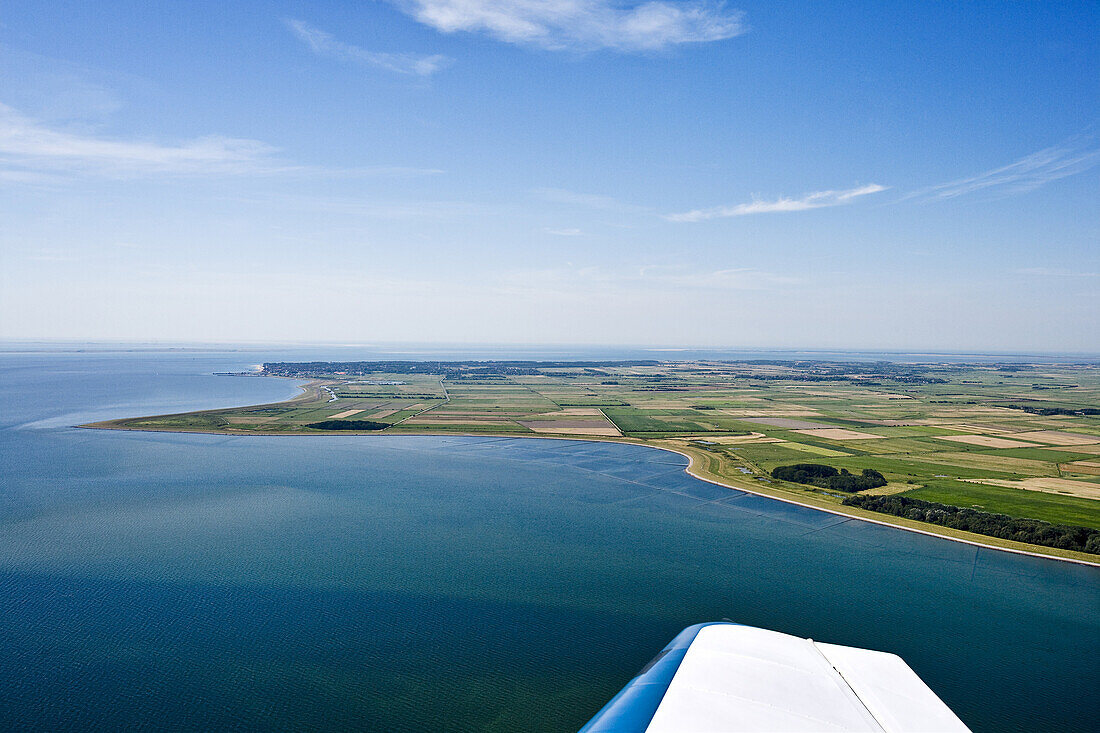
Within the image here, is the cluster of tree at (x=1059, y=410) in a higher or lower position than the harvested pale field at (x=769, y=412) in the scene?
higher

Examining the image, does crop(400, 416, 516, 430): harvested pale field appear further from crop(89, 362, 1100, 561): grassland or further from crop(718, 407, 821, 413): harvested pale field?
crop(718, 407, 821, 413): harvested pale field

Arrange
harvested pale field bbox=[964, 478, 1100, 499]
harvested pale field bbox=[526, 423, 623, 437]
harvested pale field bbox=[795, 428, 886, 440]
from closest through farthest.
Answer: harvested pale field bbox=[964, 478, 1100, 499] < harvested pale field bbox=[795, 428, 886, 440] < harvested pale field bbox=[526, 423, 623, 437]

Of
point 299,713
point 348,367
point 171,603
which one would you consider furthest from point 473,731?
point 348,367

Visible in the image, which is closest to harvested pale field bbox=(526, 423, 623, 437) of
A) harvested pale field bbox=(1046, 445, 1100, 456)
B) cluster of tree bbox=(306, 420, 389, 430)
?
cluster of tree bbox=(306, 420, 389, 430)

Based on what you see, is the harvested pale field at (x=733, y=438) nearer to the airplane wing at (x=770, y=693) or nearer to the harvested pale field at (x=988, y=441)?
the harvested pale field at (x=988, y=441)

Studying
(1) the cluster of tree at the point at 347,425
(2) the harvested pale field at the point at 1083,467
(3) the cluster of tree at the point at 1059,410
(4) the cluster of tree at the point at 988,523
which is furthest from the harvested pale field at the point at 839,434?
(1) the cluster of tree at the point at 347,425

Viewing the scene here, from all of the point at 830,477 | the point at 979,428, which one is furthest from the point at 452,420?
the point at 979,428

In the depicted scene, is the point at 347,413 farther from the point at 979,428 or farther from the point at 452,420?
the point at 979,428
